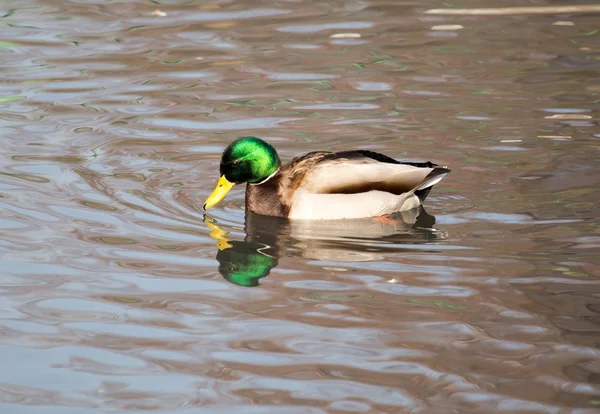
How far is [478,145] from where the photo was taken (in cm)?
987

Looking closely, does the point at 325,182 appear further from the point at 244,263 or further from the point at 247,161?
the point at 244,263

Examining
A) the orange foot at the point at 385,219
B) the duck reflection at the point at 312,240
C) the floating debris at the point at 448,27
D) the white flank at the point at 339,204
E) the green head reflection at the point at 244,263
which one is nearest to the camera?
the green head reflection at the point at 244,263

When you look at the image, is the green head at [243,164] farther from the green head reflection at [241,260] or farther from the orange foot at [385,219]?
the orange foot at [385,219]

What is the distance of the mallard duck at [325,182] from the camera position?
27.7 feet

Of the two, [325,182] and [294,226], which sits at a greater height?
[325,182]

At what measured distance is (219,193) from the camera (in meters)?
8.55

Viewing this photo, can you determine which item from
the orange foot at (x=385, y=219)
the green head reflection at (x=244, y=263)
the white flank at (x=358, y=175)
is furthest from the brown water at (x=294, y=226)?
the white flank at (x=358, y=175)

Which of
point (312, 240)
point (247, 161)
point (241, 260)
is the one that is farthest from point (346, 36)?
point (241, 260)

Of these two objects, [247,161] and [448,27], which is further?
[448,27]

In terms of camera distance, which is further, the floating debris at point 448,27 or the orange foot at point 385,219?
the floating debris at point 448,27

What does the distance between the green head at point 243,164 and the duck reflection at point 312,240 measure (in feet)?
0.81

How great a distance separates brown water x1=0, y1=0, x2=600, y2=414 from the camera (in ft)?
18.3

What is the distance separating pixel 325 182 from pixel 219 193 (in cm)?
78

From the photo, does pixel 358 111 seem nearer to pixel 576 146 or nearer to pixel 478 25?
pixel 576 146
